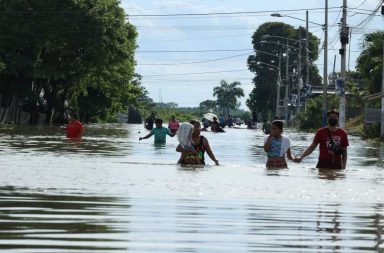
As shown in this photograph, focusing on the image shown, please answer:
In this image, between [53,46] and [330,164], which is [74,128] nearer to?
[330,164]

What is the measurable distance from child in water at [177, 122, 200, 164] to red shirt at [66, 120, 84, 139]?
14.5 meters

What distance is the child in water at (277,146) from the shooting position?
19.8 meters

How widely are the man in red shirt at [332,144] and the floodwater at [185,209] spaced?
12.6 inches

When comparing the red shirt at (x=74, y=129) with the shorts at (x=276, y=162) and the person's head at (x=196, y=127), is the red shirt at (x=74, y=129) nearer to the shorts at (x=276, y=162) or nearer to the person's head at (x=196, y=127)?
the person's head at (x=196, y=127)

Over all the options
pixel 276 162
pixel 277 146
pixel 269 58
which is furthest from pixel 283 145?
pixel 269 58

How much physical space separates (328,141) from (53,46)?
202 ft

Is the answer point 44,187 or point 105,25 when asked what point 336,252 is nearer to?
point 44,187

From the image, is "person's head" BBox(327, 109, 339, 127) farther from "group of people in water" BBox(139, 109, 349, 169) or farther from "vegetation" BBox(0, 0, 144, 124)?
"vegetation" BBox(0, 0, 144, 124)

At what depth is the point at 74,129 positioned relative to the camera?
3697 centimetres

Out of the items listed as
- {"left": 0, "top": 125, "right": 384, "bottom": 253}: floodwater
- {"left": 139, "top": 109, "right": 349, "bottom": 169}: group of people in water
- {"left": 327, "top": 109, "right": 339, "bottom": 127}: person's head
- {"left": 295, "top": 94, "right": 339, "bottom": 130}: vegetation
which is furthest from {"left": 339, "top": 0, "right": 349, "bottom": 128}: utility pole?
{"left": 327, "top": 109, "right": 339, "bottom": 127}: person's head

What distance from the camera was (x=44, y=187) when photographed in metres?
16.1

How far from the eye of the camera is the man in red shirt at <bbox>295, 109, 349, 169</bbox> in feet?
62.7

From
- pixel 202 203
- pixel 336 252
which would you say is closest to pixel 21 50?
pixel 202 203

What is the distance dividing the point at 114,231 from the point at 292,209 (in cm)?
366
